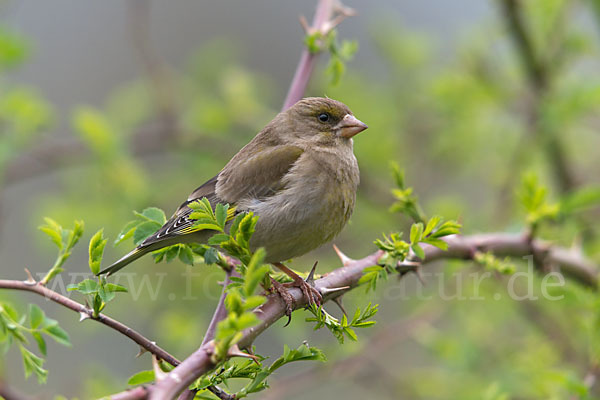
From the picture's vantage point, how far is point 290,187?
3.81 m

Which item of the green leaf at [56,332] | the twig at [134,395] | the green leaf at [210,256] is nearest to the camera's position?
the twig at [134,395]

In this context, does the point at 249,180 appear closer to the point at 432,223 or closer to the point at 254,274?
the point at 432,223

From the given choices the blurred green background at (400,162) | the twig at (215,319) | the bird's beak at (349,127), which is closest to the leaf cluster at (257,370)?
the twig at (215,319)

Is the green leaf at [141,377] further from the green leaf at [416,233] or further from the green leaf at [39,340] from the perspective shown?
the green leaf at [416,233]

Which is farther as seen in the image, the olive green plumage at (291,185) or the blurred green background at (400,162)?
the blurred green background at (400,162)

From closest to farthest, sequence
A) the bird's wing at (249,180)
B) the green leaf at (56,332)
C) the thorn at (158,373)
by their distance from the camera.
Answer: the thorn at (158,373)
the green leaf at (56,332)
the bird's wing at (249,180)

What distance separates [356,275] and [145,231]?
87 centimetres

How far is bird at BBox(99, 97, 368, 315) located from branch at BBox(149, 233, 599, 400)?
0.99 feet

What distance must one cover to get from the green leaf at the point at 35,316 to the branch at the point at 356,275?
2.14 ft

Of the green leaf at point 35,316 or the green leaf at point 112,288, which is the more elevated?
the green leaf at point 112,288

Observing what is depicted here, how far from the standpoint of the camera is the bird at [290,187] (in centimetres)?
360

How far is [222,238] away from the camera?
2328 millimetres

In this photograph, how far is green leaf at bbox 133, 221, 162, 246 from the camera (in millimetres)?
2828

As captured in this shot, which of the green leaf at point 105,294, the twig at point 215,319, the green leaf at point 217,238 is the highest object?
the green leaf at point 217,238
